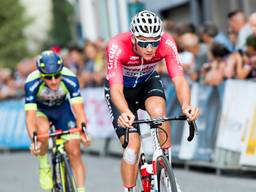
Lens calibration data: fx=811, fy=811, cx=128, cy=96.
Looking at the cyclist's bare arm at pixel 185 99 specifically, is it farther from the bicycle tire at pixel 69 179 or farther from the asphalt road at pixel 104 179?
the asphalt road at pixel 104 179

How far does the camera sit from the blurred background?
456 inches

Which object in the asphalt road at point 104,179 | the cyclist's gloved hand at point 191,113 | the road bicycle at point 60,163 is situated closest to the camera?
the cyclist's gloved hand at point 191,113

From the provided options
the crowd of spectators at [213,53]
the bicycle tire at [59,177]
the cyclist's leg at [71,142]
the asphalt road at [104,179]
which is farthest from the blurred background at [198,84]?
the bicycle tire at [59,177]

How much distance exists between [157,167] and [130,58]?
1177 millimetres

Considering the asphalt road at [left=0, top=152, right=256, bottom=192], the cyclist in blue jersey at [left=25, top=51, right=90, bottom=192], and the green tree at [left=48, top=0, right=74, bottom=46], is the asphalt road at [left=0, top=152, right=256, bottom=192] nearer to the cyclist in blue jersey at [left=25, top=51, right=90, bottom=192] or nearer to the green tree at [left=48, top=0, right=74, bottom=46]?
the cyclist in blue jersey at [left=25, top=51, right=90, bottom=192]

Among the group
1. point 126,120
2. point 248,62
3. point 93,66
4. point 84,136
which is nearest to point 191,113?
point 126,120

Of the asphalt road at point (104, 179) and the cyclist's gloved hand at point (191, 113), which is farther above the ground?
the cyclist's gloved hand at point (191, 113)

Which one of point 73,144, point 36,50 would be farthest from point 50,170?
point 36,50

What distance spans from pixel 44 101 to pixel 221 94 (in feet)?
11.3

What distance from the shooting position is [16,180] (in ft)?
46.7

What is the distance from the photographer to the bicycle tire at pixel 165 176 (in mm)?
6828

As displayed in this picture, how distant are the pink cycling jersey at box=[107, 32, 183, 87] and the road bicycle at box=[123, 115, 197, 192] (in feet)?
1.89

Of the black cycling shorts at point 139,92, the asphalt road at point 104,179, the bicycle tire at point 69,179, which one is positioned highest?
the black cycling shorts at point 139,92

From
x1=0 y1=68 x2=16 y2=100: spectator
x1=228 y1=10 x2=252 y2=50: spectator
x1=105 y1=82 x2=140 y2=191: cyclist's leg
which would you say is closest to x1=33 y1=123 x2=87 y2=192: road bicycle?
x1=105 y1=82 x2=140 y2=191: cyclist's leg
